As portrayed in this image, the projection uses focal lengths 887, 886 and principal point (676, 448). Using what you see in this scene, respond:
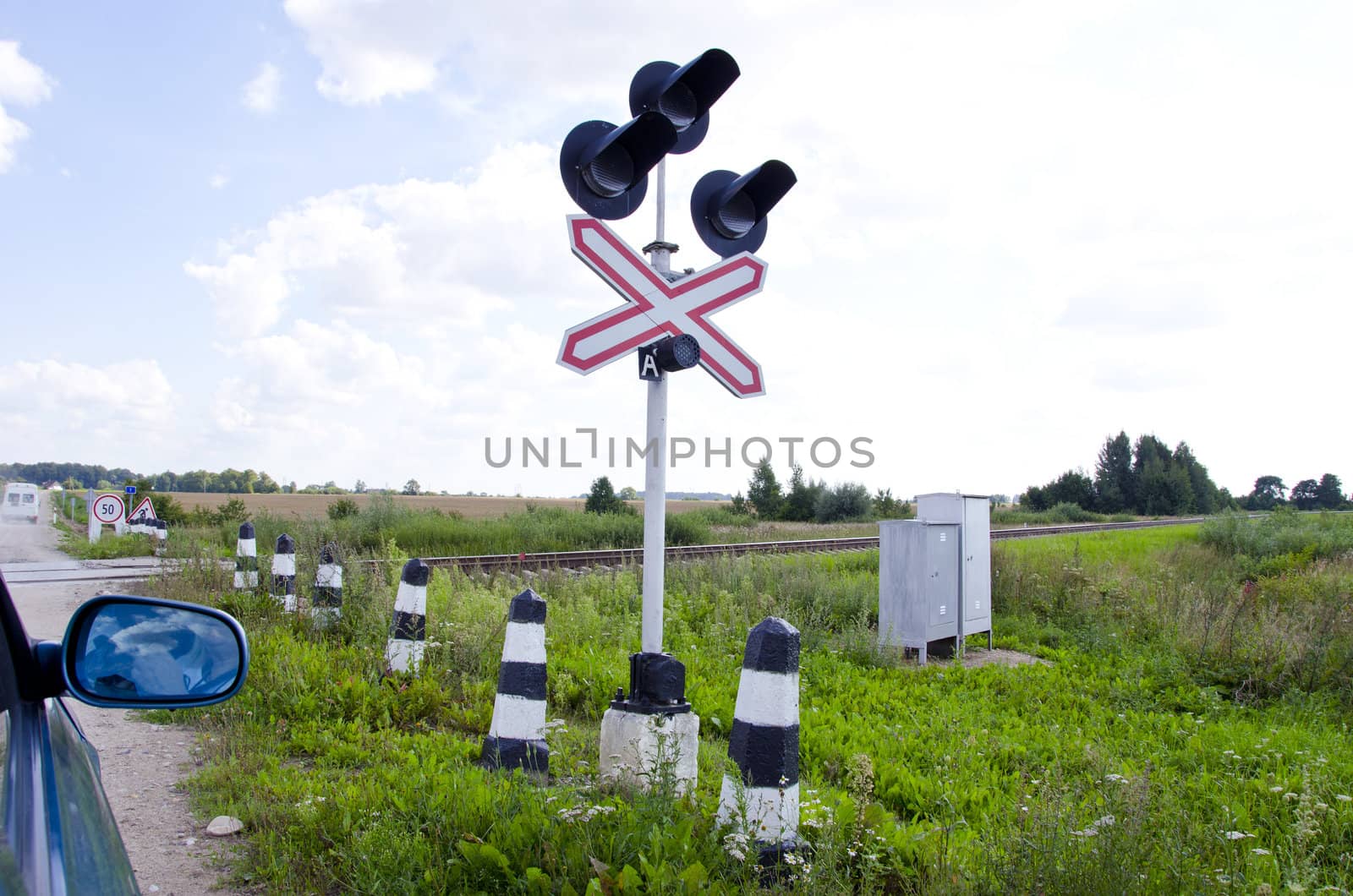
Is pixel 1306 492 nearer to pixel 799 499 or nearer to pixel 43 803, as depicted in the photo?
pixel 799 499

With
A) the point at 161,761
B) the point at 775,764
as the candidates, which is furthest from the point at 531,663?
the point at 161,761

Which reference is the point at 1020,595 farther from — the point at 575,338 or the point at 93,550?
the point at 93,550

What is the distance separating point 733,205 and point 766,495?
41709 millimetres

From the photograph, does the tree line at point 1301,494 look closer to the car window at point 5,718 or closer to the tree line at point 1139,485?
the tree line at point 1139,485

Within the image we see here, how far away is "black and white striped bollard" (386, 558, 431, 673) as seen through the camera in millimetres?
5914

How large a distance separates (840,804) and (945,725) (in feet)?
8.31

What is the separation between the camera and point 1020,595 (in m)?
11.6

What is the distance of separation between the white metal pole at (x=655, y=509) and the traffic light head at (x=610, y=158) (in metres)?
0.85

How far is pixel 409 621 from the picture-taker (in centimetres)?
599

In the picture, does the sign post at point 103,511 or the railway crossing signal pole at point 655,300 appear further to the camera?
the sign post at point 103,511

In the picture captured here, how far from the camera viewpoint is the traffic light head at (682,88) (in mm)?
4047

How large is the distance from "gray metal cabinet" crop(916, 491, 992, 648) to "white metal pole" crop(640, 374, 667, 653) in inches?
247

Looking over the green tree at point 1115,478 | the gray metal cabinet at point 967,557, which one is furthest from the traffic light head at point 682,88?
the green tree at point 1115,478

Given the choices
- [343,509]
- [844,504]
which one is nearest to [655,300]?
[343,509]
